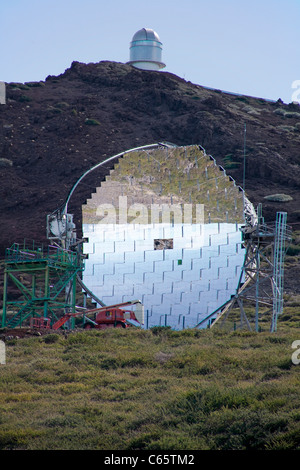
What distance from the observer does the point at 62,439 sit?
70.1 ft

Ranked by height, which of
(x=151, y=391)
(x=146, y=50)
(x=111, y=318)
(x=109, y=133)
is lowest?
(x=151, y=391)

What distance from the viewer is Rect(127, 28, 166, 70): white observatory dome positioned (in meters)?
147

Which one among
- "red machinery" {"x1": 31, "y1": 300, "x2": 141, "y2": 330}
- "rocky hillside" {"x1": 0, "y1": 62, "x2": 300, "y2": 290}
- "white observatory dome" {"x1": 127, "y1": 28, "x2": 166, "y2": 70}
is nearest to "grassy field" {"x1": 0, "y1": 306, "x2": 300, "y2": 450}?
"red machinery" {"x1": 31, "y1": 300, "x2": 141, "y2": 330}

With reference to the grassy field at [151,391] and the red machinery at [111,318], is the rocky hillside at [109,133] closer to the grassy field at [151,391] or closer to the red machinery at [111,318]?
the red machinery at [111,318]

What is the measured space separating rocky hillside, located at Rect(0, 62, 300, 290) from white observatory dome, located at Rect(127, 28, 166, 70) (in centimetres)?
335

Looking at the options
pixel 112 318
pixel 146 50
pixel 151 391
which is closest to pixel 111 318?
pixel 112 318

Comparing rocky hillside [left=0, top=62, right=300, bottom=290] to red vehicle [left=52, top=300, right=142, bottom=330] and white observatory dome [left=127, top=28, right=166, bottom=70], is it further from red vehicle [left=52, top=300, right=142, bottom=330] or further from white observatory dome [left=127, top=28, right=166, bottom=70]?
red vehicle [left=52, top=300, right=142, bottom=330]

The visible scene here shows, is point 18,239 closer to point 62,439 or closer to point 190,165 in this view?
point 190,165

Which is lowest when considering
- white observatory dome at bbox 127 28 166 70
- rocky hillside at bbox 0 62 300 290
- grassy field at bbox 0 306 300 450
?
grassy field at bbox 0 306 300 450

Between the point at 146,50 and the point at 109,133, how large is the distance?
32.4 metres

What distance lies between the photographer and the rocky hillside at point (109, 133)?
107 m

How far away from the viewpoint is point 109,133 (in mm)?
125375

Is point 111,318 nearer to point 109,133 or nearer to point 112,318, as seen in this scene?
point 112,318
